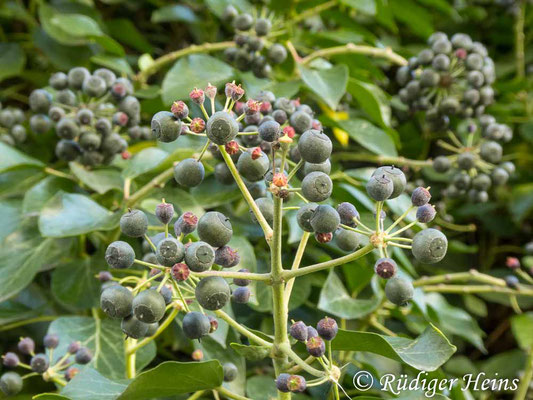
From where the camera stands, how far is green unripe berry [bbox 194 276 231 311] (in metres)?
0.83

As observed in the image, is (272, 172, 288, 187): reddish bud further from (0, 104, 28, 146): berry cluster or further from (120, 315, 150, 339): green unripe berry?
(0, 104, 28, 146): berry cluster

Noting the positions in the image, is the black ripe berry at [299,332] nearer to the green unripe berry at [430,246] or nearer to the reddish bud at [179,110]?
the green unripe berry at [430,246]

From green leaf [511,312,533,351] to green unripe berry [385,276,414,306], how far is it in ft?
3.86

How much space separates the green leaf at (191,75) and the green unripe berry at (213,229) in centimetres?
91

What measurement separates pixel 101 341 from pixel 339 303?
0.53 meters

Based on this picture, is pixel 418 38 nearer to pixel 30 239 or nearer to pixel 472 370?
pixel 472 370

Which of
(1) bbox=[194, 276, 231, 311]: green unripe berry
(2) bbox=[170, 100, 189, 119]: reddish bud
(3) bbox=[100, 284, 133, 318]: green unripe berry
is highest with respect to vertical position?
(2) bbox=[170, 100, 189, 119]: reddish bud

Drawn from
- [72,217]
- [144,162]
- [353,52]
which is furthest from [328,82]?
[72,217]

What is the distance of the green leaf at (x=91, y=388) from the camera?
0.97 meters

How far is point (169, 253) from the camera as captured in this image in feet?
2.72

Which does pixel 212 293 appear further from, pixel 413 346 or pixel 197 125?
pixel 413 346

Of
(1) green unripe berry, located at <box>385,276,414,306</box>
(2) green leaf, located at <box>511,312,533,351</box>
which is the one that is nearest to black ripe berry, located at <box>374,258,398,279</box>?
(1) green unripe berry, located at <box>385,276,414,306</box>

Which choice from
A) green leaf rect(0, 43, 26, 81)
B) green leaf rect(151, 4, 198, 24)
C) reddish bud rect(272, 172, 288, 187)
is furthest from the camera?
green leaf rect(151, 4, 198, 24)

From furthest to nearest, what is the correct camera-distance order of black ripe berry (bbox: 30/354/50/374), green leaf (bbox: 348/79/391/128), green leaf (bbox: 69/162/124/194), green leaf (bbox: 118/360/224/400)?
green leaf (bbox: 348/79/391/128), green leaf (bbox: 69/162/124/194), black ripe berry (bbox: 30/354/50/374), green leaf (bbox: 118/360/224/400)
